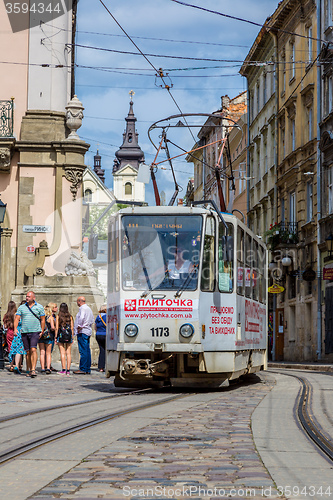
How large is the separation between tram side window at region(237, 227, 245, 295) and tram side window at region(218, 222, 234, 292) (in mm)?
384

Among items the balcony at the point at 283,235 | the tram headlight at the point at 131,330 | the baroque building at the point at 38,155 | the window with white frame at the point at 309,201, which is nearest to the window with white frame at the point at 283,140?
the balcony at the point at 283,235

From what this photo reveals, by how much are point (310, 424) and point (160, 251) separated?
520 cm

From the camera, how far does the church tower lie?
156875 millimetres

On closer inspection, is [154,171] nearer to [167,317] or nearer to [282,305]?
[167,317]

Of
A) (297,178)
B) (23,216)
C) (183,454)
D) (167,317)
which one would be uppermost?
(297,178)

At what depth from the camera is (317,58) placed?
36000mm

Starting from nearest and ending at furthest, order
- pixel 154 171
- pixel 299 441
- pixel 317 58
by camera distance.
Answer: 1. pixel 299 441
2. pixel 154 171
3. pixel 317 58

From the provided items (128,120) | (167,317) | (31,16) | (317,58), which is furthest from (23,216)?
(128,120)

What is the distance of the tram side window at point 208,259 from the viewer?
48.0 feet

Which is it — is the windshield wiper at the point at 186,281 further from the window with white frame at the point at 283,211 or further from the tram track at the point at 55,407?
the window with white frame at the point at 283,211

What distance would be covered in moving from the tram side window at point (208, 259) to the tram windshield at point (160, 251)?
0.41ft

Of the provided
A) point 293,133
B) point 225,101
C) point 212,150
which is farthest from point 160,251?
point 212,150

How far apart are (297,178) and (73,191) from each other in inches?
664

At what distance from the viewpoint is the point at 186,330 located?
1430 centimetres
